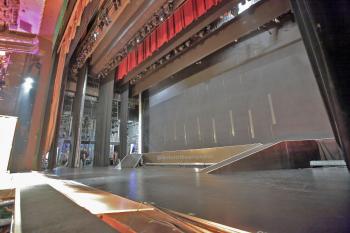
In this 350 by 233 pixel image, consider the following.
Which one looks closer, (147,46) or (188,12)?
(188,12)

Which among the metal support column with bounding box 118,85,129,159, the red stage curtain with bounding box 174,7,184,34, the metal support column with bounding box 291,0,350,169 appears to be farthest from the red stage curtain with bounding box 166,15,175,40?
the metal support column with bounding box 291,0,350,169

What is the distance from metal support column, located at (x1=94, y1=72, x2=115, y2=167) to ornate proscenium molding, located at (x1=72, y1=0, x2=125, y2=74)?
125cm

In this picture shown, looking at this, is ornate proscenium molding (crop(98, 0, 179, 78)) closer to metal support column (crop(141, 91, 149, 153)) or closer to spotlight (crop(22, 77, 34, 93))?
spotlight (crop(22, 77, 34, 93))

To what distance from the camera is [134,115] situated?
34.0ft

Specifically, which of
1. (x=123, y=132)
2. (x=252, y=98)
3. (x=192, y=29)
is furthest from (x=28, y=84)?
(x=252, y=98)

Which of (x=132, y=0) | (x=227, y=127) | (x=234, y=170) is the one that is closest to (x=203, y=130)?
(x=227, y=127)

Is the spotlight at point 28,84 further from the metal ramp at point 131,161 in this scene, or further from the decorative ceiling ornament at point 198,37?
the metal ramp at point 131,161

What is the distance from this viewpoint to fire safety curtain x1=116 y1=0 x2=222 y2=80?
13.9ft

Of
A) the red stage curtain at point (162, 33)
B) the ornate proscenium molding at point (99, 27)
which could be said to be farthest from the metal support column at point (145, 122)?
the red stage curtain at point (162, 33)

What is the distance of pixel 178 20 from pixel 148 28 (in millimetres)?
794

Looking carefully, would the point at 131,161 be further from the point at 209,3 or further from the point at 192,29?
the point at 209,3

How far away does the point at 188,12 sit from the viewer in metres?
4.47

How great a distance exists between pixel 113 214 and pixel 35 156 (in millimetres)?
6047

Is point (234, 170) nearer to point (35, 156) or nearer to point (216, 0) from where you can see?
point (216, 0)
